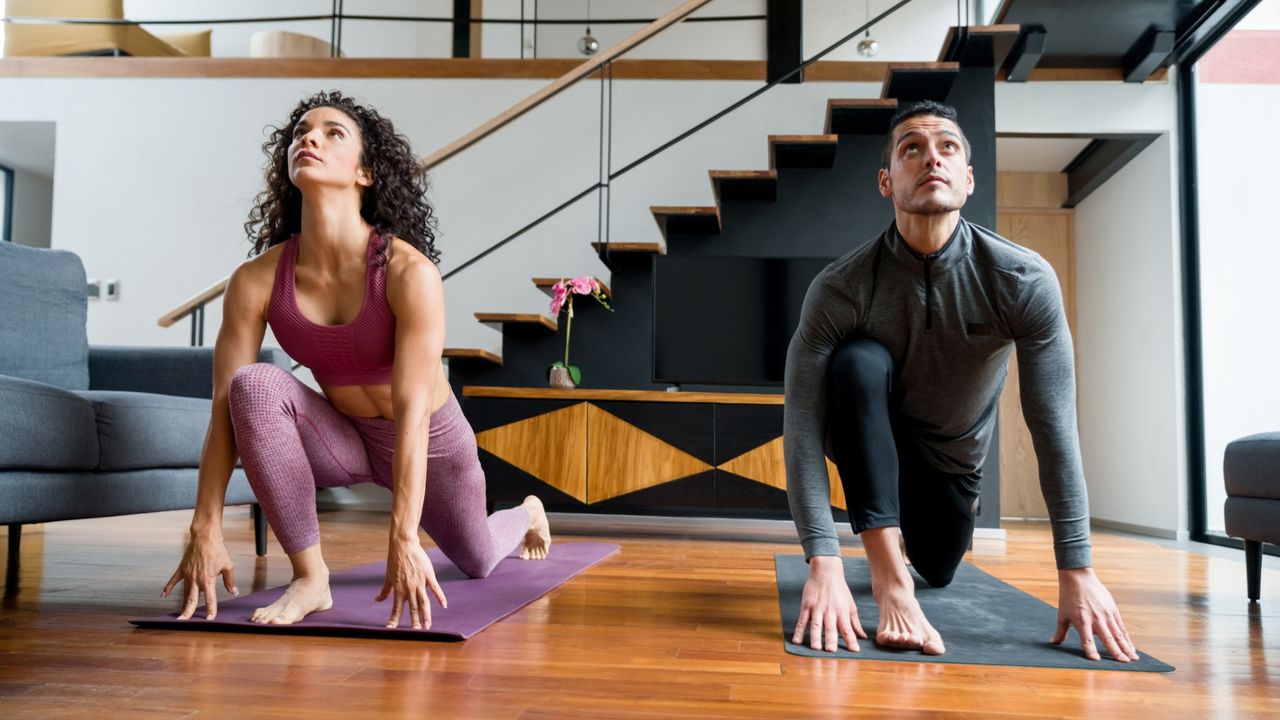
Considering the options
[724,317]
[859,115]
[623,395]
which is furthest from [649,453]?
[859,115]

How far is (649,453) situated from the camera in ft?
12.0

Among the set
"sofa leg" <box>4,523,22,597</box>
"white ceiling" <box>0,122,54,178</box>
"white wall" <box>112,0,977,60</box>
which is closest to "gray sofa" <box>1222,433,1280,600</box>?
"sofa leg" <box>4,523,22,597</box>

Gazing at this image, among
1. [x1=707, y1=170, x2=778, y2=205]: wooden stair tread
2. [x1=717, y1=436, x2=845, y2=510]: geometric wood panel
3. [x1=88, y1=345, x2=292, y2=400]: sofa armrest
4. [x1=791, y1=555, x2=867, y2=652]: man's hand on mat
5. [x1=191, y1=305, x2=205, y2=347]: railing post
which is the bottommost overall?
[x1=791, y1=555, x2=867, y2=652]: man's hand on mat

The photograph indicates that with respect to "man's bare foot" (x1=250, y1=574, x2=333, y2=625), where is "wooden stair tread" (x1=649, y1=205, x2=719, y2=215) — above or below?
above

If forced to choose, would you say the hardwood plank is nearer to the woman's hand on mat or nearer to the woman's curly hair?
the woman's curly hair

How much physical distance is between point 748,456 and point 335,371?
2160 mm

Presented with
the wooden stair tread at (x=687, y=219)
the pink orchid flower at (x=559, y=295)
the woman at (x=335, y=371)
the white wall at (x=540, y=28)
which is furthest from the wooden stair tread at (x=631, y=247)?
the woman at (x=335, y=371)

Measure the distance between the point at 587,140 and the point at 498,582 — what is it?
127 inches

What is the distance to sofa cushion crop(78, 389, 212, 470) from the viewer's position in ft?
6.68

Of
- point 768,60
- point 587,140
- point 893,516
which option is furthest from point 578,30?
point 893,516

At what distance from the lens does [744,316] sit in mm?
4020

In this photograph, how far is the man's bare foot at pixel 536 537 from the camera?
254 centimetres

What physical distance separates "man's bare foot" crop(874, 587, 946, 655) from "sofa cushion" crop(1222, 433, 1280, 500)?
102 centimetres

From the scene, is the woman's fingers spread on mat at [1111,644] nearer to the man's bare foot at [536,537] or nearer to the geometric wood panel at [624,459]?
the man's bare foot at [536,537]
